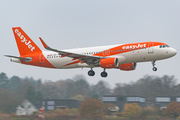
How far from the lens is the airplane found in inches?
1700

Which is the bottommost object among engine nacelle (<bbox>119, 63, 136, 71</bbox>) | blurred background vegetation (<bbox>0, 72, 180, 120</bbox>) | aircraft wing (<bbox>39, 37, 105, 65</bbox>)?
blurred background vegetation (<bbox>0, 72, 180, 120</bbox>)

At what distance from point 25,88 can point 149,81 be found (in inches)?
2042

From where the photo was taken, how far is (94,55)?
45875 millimetres

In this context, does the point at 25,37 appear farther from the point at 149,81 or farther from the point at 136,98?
the point at 149,81

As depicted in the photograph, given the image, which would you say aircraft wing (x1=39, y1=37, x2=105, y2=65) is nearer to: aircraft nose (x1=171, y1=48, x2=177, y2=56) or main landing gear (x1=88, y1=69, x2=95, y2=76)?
main landing gear (x1=88, y1=69, x2=95, y2=76)

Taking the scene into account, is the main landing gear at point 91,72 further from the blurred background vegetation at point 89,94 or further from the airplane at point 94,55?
the blurred background vegetation at point 89,94

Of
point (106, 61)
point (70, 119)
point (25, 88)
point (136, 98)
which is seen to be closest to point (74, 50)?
point (106, 61)

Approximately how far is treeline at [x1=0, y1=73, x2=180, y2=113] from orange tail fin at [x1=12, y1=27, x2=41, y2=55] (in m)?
28.1

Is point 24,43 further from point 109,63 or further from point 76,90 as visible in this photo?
point 76,90

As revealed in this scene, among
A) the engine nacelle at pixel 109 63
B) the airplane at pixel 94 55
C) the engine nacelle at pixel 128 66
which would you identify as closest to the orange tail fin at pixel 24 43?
the airplane at pixel 94 55

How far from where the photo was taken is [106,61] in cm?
4369

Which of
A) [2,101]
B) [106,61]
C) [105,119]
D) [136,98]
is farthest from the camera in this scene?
[136,98]

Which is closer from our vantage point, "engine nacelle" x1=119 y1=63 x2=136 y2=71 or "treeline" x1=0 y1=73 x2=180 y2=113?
"engine nacelle" x1=119 y1=63 x2=136 y2=71

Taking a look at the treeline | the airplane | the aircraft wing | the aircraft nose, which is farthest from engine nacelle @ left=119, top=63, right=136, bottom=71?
the treeline
